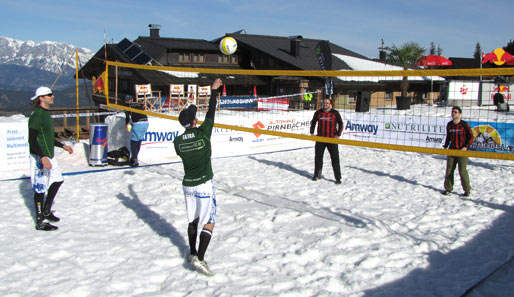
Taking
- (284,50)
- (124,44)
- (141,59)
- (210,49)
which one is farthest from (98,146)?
(284,50)

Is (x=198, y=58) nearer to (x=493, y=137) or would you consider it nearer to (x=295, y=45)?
(x=295, y=45)

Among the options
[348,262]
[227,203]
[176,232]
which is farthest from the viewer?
[227,203]

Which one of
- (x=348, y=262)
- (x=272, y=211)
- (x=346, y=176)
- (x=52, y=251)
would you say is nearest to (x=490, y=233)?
(x=348, y=262)

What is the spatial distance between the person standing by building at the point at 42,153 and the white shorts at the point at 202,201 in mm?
1924

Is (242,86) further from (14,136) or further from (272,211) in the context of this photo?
(272,211)

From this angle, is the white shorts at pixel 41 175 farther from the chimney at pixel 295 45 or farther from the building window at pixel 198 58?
the chimney at pixel 295 45

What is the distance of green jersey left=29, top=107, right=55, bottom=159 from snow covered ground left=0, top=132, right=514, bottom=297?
104cm

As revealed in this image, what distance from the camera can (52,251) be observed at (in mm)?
4371

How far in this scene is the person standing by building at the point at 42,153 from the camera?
4.69 m

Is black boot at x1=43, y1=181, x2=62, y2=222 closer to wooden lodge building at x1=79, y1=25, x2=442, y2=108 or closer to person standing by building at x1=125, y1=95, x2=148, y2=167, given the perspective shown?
person standing by building at x1=125, y1=95, x2=148, y2=167

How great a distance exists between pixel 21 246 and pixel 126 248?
1.15 metres

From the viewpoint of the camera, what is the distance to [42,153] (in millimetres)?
4723

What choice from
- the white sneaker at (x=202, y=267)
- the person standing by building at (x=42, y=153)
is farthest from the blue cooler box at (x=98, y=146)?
the white sneaker at (x=202, y=267)

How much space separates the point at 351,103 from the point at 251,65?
12227mm
